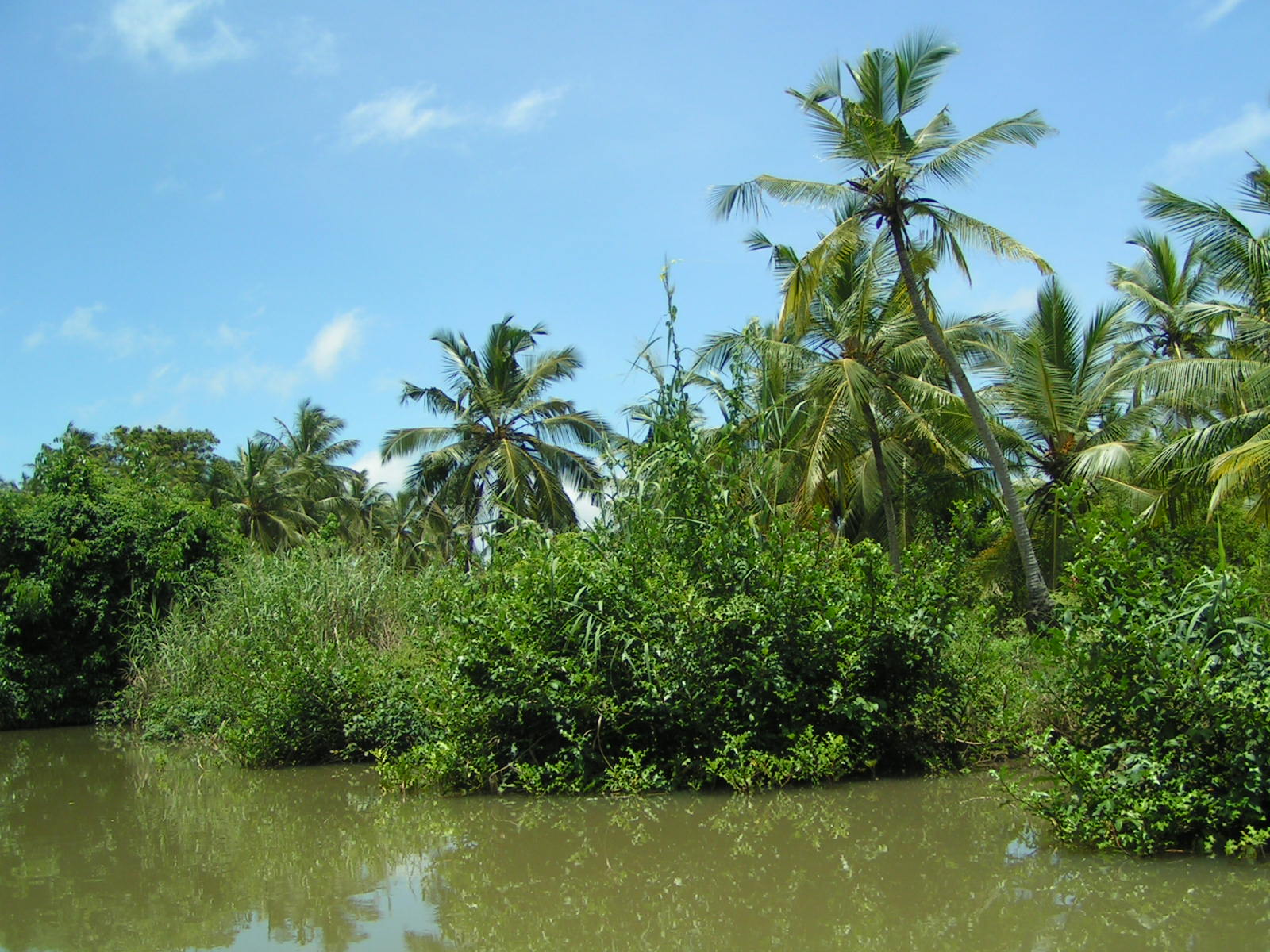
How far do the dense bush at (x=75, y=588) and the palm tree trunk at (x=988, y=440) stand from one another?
41.2ft

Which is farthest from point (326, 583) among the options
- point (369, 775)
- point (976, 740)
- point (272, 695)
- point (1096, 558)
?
point (1096, 558)

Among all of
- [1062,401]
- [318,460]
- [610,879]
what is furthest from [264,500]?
[610,879]

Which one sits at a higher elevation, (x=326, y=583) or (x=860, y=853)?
(x=326, y=583)

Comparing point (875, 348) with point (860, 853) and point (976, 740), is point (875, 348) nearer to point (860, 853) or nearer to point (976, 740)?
point (976, 740)

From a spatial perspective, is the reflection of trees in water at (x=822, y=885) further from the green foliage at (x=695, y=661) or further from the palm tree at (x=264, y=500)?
the palm tree at (x=264, y=500)

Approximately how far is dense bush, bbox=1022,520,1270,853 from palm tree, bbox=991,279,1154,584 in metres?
10.7

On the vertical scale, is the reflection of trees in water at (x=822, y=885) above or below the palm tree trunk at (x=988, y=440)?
below

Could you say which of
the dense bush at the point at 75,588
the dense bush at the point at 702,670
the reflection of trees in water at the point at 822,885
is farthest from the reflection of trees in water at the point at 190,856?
the dense bush at the point at 75,588

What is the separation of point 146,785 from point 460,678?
13.8 ft

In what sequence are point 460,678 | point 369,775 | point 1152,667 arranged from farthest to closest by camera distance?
point 369,775 → point 460,678 → point 1152,667

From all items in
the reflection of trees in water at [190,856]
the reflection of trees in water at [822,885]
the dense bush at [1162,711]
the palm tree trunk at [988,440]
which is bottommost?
the reflection of trees in water at [190,856]

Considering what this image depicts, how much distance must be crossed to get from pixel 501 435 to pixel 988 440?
12.8 m

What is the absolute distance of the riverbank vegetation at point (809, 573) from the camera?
6750mm

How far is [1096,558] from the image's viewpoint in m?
6.89
